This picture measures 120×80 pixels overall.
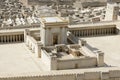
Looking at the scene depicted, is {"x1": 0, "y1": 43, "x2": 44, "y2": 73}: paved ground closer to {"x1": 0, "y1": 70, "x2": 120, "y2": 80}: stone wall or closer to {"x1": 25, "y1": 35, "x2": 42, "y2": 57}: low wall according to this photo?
{"x1": 25, "y1": 35, "x2": 42, "y2": 57}: low wall

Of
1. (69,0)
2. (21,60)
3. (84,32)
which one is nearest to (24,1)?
(69,0)

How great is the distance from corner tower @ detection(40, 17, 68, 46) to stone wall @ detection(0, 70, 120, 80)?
26.0 feet

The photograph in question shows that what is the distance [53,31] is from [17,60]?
5379 mm

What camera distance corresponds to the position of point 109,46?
38.0m

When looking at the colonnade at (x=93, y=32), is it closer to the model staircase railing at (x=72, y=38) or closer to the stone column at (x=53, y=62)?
the model staircase railing at (x=72, y=38)

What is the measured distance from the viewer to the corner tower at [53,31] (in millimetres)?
35281

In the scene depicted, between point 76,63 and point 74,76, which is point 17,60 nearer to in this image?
point 76,63

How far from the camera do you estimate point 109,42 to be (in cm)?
3950

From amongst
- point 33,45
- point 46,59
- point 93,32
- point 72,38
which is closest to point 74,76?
point 46,59

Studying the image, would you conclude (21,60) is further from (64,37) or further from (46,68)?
(64,37)

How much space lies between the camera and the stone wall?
27297 mm

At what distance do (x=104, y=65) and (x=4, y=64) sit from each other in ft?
31.9

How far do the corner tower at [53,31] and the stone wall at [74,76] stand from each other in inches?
312

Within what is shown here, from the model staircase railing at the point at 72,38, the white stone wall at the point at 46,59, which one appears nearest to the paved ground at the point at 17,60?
the white stone wall at the point at 46,59
